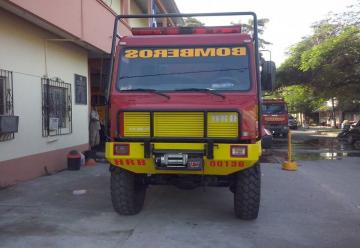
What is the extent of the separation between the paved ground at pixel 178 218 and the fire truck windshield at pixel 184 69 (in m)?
1.95

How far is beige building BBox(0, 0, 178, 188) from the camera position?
935cm

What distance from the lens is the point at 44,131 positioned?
11164 millimetres

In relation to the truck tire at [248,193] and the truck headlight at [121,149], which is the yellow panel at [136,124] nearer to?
the truck headlight at [121,149]

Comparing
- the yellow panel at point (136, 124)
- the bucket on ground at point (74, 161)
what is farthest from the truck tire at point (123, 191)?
the bucket on ground at point (74, 161)

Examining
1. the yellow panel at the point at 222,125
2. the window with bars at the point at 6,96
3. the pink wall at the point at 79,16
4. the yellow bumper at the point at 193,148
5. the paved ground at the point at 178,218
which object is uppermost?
→ the pink wall at the point at 79,16

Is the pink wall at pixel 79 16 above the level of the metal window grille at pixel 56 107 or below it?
above

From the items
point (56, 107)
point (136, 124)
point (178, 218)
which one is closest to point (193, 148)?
point (136, 124)

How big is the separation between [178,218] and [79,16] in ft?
20.9

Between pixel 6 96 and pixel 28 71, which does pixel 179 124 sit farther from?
pixel 28 71

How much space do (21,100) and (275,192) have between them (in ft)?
18.6

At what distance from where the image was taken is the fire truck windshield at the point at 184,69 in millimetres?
6797

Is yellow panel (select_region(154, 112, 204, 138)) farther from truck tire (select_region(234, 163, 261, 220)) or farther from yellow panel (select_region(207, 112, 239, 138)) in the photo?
truck tire (select_region(234, 163, 261, 220))

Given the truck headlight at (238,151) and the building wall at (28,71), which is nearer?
the truck headlight at (238,151)

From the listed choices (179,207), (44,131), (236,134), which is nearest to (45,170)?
(44,131)
